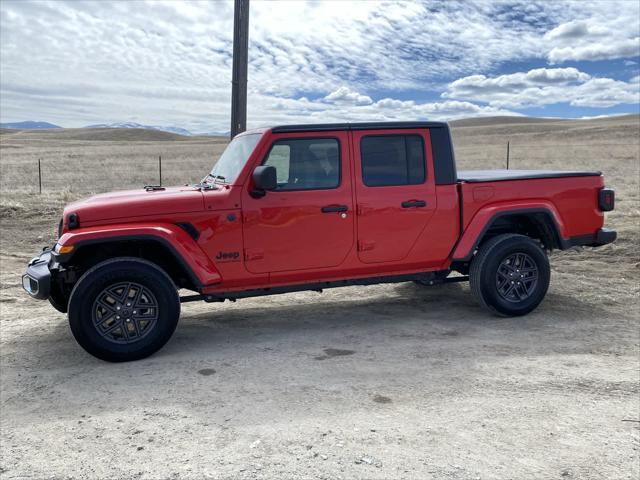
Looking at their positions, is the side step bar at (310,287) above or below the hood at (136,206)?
below

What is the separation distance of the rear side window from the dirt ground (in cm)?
146

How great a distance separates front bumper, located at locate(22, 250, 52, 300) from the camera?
4.67 m

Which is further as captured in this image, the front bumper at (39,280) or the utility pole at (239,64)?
the utility pole at (239,64)

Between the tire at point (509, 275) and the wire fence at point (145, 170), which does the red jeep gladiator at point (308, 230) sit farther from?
the wire fence at point (145, 170)

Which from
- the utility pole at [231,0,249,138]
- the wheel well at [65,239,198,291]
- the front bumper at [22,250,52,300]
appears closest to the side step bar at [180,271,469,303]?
the wheel well at [65,239,198,291]

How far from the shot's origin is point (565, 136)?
5306 cm

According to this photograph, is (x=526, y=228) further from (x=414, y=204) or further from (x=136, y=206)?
(x=136, y=206)

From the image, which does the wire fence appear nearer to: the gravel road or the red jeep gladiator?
the red jeep gladiator

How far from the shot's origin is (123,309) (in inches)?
188

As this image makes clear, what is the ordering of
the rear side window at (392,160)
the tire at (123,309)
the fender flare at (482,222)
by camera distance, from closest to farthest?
the tire at (123,309), the rear side window at (392,160), the fender flare at (482,222)

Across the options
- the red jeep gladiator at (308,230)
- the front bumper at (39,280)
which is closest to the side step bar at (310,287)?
the red jeep gladiator at (308,230)

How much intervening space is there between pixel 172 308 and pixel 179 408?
1165 millimetres

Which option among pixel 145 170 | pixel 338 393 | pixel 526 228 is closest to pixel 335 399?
pixel 338 393

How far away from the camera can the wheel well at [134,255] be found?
16.1ft
